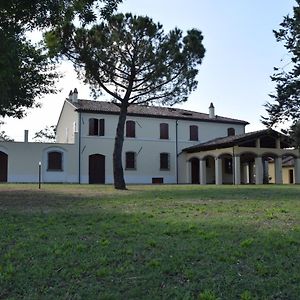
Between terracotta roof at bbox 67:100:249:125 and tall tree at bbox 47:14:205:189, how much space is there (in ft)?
39.2

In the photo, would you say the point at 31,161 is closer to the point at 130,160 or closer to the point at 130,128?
the point at 130,160

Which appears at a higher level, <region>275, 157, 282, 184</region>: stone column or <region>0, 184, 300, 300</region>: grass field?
<region>275, 157, 282, 184</region>: stone column

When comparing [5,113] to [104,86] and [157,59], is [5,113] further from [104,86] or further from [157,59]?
[157,59]

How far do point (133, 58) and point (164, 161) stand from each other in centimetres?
1762

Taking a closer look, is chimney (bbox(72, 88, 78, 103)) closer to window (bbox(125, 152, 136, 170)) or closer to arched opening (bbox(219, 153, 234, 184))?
window (bbox(125, 152, 136, 170))

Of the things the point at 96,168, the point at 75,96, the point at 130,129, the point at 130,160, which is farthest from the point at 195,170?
the point at 75,96

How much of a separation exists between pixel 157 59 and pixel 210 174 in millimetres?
19434

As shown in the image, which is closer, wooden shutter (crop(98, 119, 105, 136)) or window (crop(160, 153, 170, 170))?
wooden shutter (crop(98, 119, 105, 136))

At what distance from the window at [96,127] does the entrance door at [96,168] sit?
A: 1830mm

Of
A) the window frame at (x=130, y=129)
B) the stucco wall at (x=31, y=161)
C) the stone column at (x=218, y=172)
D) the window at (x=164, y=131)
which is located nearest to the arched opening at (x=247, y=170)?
the stone column at (x=218, y=172)

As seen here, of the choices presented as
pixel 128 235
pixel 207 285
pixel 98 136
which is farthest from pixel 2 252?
pixel 98 136

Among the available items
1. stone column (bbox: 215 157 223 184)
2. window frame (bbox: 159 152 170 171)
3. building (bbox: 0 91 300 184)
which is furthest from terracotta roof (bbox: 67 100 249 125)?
stone column (bbox: 215 157 223 184)

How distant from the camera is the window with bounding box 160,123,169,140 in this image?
121 ft

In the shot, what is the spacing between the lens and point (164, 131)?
36906mm
